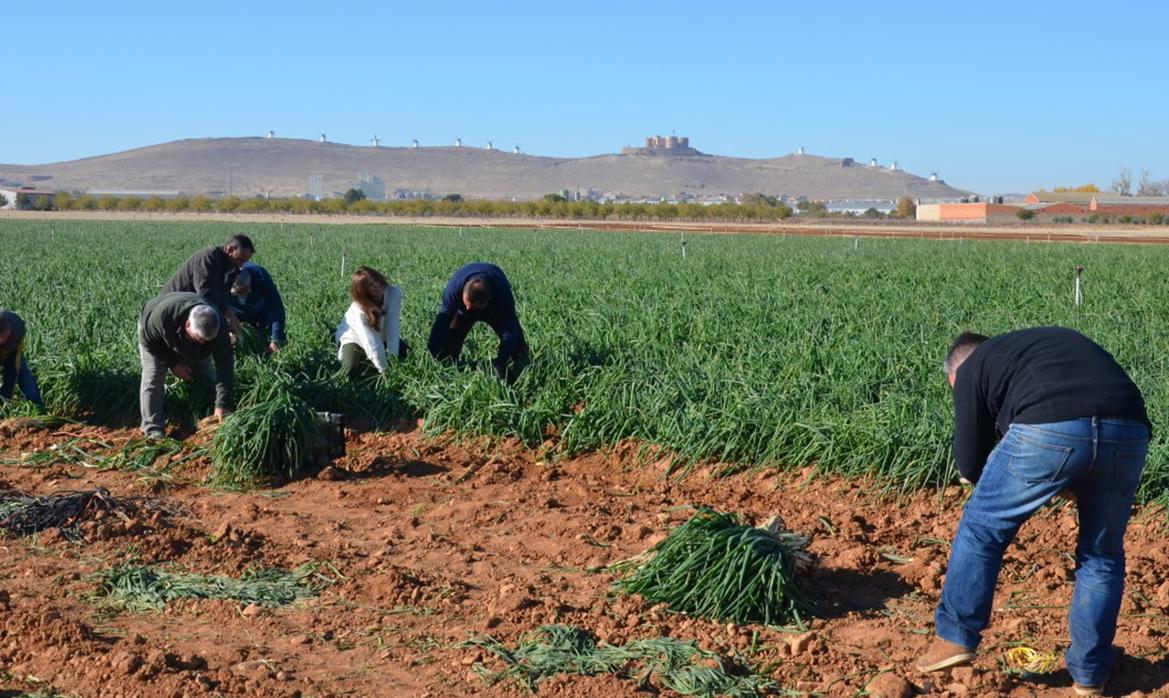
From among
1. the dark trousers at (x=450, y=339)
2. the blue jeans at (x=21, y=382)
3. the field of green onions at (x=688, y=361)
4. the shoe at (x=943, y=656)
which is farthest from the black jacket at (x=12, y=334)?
the shoe at (x=943, y=656)

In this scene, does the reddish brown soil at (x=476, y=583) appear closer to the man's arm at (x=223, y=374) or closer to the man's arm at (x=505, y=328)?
the man's arm at (x=223, y=374)

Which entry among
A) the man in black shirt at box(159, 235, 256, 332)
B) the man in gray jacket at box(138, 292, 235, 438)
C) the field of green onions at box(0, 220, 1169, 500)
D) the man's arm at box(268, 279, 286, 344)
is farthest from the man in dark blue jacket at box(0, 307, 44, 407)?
the man's arm at box(268, 279, 286, 344)

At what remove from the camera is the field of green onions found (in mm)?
7637

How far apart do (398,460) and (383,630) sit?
3148mm

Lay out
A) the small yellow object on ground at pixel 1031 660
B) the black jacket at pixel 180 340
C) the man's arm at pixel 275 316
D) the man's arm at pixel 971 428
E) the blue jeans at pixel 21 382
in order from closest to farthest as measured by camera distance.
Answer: the man's arm at pixel 971 428
the small yellow object on ground at pixel 1031 660
the black jacket at pixel 180 340
the blue jeans at pixel 21 382
the man's arm at pixel 275 316

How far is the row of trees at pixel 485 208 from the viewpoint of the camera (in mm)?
98625

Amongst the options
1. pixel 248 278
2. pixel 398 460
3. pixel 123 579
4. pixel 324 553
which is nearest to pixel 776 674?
pixel 324 553

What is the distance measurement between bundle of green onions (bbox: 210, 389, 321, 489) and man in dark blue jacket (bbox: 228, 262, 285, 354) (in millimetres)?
2388

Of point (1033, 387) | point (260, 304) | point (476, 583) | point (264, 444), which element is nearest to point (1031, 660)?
point (1033, 387)

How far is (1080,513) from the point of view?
440 cm

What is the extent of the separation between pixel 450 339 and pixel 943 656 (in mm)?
5681

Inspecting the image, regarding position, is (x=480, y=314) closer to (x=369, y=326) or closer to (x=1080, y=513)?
(x=369, y=326)

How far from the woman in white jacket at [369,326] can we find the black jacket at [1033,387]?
17.4 feet

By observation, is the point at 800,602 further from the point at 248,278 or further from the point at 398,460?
the point at 248,278
